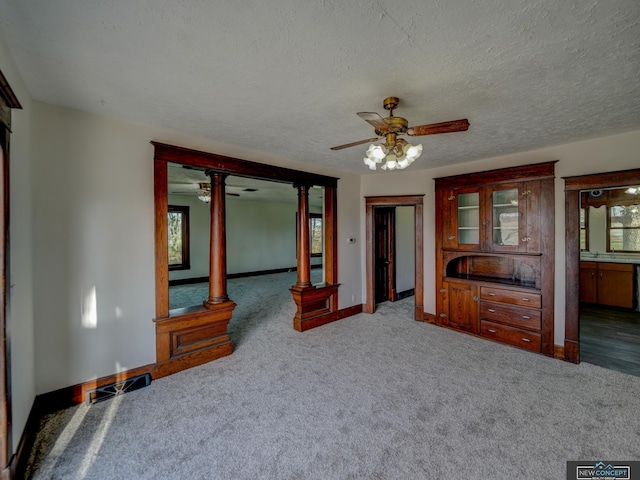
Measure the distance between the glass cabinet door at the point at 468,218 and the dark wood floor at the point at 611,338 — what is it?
184cm

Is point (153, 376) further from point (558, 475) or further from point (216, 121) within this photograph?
point (558, 475)

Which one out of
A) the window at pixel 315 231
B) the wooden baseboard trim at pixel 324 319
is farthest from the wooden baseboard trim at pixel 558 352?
the window at pixel 315 231

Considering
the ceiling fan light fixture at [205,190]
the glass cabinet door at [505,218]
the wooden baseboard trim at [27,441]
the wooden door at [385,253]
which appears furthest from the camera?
the wooden door at [385,253]

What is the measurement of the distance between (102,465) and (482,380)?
10.5 feet

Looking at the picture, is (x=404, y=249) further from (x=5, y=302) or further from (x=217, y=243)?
(x=5, y=302)

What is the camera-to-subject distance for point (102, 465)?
5.89 feet

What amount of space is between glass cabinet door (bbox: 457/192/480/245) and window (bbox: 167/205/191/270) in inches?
270

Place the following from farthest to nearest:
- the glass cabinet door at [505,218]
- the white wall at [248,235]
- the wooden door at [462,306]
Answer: the white wall at [248,235] < the wooden door at [462,306] < the glass cabinet door at [505,218]

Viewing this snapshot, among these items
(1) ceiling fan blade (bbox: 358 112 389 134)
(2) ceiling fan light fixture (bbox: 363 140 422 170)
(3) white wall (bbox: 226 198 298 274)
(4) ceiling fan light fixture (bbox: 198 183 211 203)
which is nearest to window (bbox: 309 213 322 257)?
(3) white wall (bbox: 226 198 298 274)

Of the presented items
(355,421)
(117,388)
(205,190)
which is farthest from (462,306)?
(205,190)

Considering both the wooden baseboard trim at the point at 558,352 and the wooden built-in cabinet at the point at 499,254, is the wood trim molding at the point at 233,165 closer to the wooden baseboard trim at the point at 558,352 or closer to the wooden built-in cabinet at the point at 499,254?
the wooden built-in cabinet at the point at 499,254

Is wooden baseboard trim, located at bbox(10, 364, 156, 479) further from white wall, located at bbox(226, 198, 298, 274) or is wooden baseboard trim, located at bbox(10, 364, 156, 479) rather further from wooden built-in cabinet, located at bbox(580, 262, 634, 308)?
wooden built-in cabinet, located at bbox(580, 262, 634, 308)

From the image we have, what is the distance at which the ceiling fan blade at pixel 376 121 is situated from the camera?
5.93 ft

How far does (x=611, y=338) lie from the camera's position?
3.80 metres
